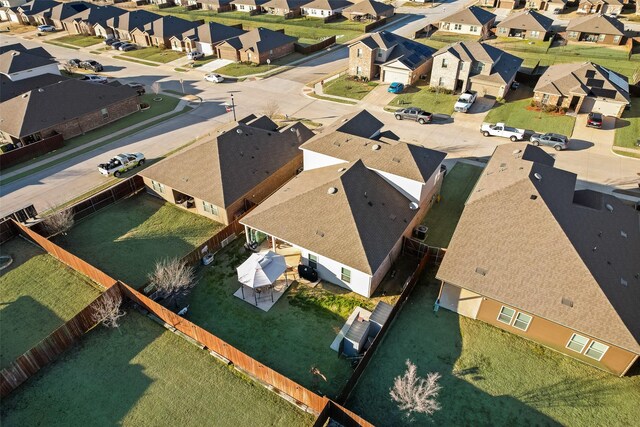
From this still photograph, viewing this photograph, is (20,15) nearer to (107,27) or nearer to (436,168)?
(107,27)

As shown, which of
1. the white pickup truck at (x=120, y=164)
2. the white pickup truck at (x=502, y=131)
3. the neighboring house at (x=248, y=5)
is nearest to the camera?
the white pickup truck at (x=120, y=164)

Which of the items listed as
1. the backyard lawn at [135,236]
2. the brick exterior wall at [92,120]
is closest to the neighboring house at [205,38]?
the brick exterior wall at [92,120]

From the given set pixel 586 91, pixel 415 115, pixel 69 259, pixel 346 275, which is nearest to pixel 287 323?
pixel 346 275

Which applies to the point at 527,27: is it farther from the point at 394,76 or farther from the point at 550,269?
the point at 550,269

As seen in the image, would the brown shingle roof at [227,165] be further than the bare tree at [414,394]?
Yes

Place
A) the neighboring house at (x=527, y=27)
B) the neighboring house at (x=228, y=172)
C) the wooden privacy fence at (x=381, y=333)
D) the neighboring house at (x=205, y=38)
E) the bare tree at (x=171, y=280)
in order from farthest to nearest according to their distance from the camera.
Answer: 1. the neighboring house at (x=527, y=27)
2. the neighboring house at (x=205, y=38)
3. the neighboring house at (x=228, y=172)
4. the bare tree at (x=171, y=280)
5. the wooden privacy fence at (x=381, y=333)

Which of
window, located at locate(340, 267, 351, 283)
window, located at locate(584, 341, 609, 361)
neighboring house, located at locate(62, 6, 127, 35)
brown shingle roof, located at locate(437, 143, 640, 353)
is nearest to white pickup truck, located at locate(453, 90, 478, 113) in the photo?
brown shingle roof, located at locate(437, 143, 640, 353)

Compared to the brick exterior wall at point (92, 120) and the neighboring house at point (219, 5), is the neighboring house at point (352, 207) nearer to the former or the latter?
the brick exterior wall at point (92, 120)
